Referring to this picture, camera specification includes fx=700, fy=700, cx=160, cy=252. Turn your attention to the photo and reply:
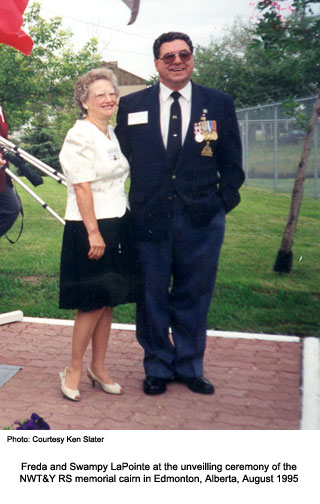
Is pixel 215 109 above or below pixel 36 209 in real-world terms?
above

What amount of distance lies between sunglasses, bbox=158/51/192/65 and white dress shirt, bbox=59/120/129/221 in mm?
506

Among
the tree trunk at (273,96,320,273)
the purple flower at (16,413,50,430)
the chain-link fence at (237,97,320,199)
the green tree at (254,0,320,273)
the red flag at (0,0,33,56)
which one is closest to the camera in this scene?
the purple flower at (16,413,50,430)

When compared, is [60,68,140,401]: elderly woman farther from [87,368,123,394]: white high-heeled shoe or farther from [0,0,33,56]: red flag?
[0,0,33,56]: red flag

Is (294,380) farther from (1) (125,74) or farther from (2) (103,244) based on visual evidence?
(1) (125,74)

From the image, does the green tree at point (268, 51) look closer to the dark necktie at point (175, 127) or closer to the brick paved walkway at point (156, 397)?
the dark necktie at point (175, 127)

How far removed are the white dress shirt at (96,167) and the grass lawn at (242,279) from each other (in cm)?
226

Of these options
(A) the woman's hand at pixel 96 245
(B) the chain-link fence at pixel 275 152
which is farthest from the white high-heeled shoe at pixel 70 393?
(B) the chain-link fence at pixel 275 152

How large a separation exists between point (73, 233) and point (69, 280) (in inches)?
10.8

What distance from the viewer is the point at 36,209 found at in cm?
1366

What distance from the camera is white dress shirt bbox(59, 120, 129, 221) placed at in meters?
3.88

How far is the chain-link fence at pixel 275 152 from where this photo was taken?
47.5 feet

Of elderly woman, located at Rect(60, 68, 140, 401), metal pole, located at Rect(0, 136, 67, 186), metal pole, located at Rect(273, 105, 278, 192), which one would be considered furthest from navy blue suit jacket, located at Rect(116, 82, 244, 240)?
metal pole, located at Rect(273, 105, 278, 192)

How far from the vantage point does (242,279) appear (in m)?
7.46
